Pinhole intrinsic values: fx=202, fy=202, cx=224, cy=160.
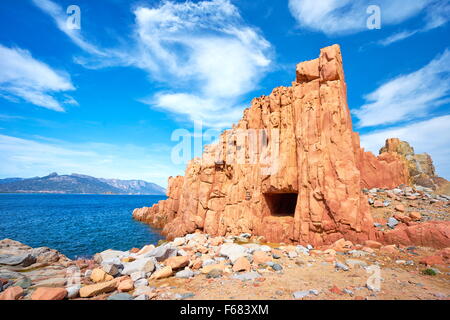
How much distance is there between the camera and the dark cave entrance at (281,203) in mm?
22453

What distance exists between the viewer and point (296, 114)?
19250 mm

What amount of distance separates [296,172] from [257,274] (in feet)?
39.2

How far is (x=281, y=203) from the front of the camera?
24484 millimetres

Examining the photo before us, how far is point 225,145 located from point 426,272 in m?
20.1

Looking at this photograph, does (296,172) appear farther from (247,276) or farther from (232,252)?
(247,276)

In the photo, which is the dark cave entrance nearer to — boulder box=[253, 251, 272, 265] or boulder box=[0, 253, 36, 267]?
boulder box=[253, 251, 272, 265]

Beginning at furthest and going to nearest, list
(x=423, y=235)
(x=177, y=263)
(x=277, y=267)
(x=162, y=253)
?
(x=423, y=235), (x=162, y=253), (x=177, y=263), (x=277, y=267)

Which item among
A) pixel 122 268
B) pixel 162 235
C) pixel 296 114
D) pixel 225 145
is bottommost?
pixel 162 235

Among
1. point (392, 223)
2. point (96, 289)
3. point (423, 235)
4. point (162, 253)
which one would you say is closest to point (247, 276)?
point (162, 253)

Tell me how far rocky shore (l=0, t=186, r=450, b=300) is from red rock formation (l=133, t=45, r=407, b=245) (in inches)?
111

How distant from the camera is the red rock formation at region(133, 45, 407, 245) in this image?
51.7 feet

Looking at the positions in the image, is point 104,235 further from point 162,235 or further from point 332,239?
point 332,239

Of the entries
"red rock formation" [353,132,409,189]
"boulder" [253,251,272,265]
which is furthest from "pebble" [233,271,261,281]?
"red rock formation" [353,132,409,189]
